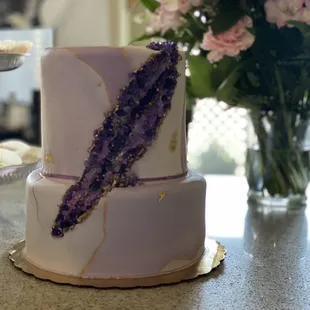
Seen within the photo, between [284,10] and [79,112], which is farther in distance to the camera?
[284,10]

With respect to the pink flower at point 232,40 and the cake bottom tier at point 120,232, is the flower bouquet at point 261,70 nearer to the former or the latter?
the pink flower at point 232,40

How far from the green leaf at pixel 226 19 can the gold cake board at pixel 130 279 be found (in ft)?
1.28

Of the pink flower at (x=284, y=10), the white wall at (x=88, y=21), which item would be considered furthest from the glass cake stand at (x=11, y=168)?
the white wall at (x=88, y=21)

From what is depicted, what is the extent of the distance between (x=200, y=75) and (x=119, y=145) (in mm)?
450

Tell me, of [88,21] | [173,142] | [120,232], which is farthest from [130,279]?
[88,21]

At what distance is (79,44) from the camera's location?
2.30m

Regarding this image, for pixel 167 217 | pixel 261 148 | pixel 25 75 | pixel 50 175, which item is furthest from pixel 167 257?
pixel 25 75

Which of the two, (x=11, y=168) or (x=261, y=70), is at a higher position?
(x=261, y=70)

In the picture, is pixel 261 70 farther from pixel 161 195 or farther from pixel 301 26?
pixel 161 195

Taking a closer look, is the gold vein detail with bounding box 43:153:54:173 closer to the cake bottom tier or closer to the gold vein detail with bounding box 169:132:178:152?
the cake bottom tier

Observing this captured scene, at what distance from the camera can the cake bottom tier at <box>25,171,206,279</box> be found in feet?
1.86

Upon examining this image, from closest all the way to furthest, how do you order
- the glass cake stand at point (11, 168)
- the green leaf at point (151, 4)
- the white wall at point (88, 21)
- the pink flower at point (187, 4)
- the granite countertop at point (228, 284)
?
1. the granite countertop at point (228, 284)
2. the glass cake stand at point (11, 168)
3. the pink flower at point (187, 4)
4. the green leaf at point (151, 4)
5. the white wall at point (88, 21)

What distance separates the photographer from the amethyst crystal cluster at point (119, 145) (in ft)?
1.87

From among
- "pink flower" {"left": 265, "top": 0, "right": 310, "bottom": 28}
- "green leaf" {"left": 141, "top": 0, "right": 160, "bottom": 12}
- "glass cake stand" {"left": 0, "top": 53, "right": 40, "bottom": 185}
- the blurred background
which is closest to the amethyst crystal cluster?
"glass cake stand" {"left": 0, "top": 53, "right": 40, "bottom": 185}
